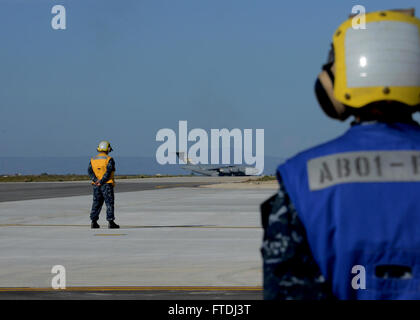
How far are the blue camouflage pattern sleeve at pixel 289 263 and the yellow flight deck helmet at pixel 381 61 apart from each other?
0.47 m

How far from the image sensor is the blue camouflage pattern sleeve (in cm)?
236

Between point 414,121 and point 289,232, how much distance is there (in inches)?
23.1

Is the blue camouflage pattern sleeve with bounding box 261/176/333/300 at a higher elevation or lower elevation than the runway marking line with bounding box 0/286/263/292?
higher

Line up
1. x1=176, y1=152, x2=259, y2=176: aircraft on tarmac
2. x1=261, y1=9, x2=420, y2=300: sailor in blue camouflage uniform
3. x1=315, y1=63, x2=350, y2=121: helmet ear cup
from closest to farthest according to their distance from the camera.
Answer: x1=261, y1=9, x2=420, y2=300: sailor in blue camouflage uniform < x1=315, y1=63, x2=350, y2=121: helmet ear cup < x1=176, y1=152, x2=259, y2=176: aircraft on tarmac

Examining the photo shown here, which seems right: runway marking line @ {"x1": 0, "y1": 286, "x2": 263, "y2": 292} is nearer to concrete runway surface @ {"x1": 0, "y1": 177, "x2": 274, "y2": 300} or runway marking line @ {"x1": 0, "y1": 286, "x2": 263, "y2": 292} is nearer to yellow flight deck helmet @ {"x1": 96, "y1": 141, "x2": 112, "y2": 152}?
concrete runway surface @ {"x1": 0, "y1": 177, "x2": 274, "y2": 300}

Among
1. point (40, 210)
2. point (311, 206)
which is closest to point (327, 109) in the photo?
point (311, 206)

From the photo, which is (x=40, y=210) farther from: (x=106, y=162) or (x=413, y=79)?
(x=413, y=79)

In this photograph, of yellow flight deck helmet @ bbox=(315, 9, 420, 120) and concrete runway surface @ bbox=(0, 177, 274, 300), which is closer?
yellow flight deck helmet @ bbox=(315, 9, 420, 120)

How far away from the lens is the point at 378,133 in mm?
2473

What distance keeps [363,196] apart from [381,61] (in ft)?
1.57

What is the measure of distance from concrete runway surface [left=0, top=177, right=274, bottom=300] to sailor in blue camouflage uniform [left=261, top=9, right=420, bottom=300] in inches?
269
